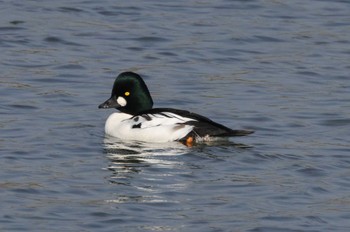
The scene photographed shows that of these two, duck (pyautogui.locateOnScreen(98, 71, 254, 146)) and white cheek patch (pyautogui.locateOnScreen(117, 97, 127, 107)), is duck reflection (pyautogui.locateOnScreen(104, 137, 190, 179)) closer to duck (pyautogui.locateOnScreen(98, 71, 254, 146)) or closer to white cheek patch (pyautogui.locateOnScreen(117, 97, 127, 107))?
duck (pyautogui.locateOnScreen(98, 71, 254, 146))

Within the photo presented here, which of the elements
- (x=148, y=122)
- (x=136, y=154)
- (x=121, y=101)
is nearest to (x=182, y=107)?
(x=121, y=101)

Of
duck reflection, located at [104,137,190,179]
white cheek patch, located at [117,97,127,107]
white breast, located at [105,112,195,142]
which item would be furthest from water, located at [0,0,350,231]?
white cheek patch, located at [117,97,127,107]

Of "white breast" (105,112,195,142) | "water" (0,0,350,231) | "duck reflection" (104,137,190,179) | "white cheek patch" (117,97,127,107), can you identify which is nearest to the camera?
"water" (0,0,350,231)

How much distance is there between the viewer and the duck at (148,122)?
52.9 ft

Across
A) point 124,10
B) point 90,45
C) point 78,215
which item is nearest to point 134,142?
point 78,215

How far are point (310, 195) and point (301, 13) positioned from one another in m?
10.9

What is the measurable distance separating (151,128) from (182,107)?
2039 millimetres

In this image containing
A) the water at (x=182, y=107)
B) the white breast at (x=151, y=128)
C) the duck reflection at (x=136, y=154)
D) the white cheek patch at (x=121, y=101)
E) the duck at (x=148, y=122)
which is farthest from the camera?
the white cheek patch at (x=121, y=101)

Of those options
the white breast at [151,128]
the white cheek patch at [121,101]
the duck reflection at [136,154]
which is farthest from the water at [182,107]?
the white cheek patch at [121,101]

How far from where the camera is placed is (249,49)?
2175 centimetres

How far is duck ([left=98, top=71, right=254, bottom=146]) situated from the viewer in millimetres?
16109

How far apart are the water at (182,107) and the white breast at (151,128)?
21 centimetres

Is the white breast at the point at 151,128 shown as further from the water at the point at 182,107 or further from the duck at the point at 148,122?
the water at the point at 182,107

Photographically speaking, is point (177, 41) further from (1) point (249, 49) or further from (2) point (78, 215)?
(2) point (78, 215)
